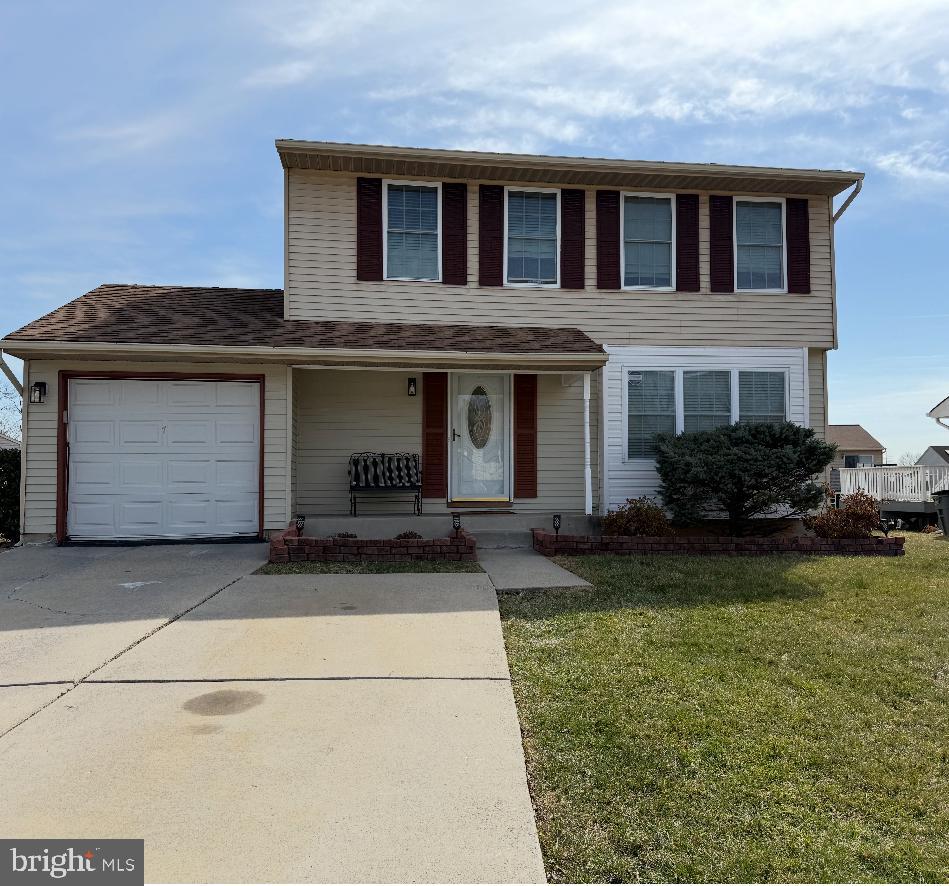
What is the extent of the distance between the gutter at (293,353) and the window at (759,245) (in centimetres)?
349

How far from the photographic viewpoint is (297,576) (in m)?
7.15

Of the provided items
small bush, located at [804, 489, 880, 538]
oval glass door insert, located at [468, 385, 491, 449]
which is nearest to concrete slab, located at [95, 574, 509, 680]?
oval glass door insert, located at [468, 385, 491, 449]

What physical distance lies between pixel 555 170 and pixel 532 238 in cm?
105

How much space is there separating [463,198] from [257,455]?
503 cm

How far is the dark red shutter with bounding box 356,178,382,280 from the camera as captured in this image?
10320mm

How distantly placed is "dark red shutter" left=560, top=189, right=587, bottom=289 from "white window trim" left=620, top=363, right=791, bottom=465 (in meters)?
1.61

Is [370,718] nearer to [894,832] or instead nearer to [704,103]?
[894,832]

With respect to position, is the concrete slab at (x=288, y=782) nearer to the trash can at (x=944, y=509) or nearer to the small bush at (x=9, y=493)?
the small bush at (x=9, y=493)

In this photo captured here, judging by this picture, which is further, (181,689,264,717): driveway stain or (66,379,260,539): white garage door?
(66,379,260,539): white garage door

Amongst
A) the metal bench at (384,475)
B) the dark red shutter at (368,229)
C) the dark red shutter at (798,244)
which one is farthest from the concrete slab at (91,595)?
the dark red shutter at (798,244)

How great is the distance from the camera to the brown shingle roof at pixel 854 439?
49.0m

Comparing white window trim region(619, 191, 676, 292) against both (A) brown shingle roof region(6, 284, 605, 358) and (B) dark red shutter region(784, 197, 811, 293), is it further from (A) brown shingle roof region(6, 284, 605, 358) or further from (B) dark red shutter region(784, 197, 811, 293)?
(B) dark red shutter region(784, 197, 811, 293)

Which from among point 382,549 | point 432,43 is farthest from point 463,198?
point 382,549

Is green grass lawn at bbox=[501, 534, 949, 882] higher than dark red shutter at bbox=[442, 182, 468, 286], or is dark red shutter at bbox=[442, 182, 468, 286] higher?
dark red shutter at bbox=[442, 182, 468, 286]
